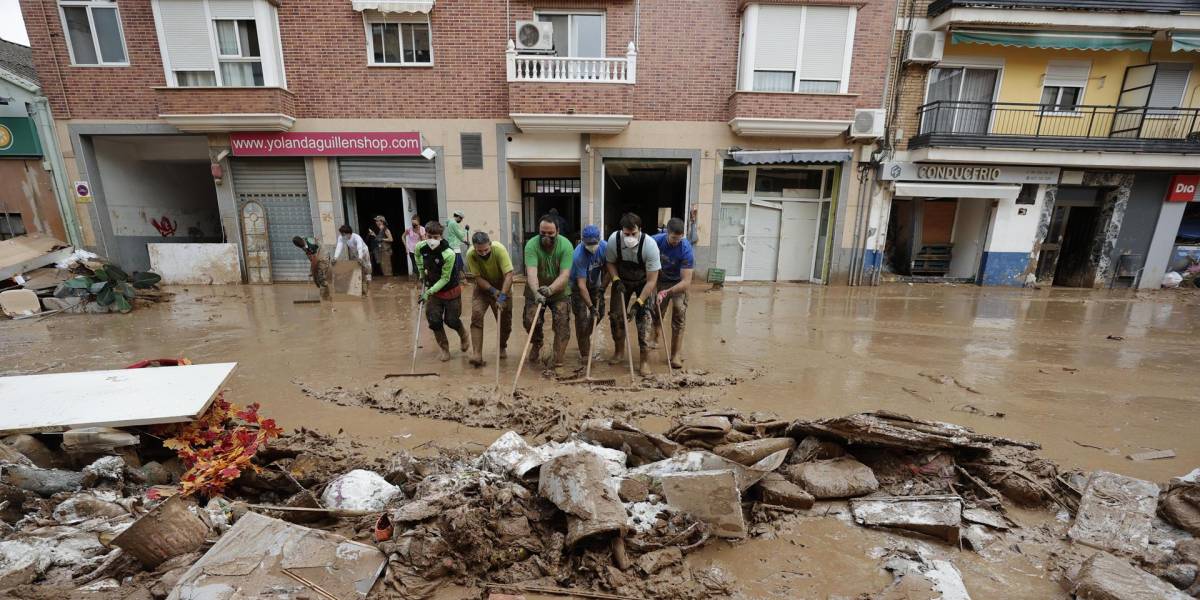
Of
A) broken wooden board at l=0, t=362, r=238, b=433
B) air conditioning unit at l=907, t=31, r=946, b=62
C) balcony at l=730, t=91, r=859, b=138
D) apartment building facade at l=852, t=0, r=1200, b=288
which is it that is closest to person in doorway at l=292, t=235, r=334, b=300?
broken wooden board at l=0, t=362, r=238, b=433

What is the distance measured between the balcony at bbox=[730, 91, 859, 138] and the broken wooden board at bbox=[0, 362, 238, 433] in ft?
35.7

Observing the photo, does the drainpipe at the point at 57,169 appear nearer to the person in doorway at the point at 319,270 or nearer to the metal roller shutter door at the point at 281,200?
the metal roller shutter door at the point at 281,200

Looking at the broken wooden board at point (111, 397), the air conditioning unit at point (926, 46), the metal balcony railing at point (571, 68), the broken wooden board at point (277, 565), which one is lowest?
the broken wooden board at point (277, 565)

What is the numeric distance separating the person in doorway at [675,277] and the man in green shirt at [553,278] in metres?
1.18

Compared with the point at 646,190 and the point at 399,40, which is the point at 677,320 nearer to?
the point at 646,190

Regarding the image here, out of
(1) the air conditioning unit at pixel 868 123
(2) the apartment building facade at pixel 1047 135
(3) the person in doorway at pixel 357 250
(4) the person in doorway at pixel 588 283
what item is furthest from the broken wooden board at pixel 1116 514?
(3) the person in doorway at pixel 357 250

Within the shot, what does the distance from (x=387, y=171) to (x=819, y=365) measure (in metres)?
10.8

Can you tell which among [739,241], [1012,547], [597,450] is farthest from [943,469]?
[739,241]

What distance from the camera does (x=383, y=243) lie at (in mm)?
12492

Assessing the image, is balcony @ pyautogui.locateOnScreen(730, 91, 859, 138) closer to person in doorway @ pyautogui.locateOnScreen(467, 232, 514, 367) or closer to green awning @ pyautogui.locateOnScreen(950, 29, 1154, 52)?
green awning @ pyautogui.locateOnScreen(950, 29, 1154, 52)

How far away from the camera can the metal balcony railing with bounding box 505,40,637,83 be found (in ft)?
34.6

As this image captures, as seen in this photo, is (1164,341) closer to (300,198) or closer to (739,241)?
(739,241)

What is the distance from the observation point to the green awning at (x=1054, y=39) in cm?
1098

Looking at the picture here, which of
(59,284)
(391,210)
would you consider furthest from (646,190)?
(59,284)
